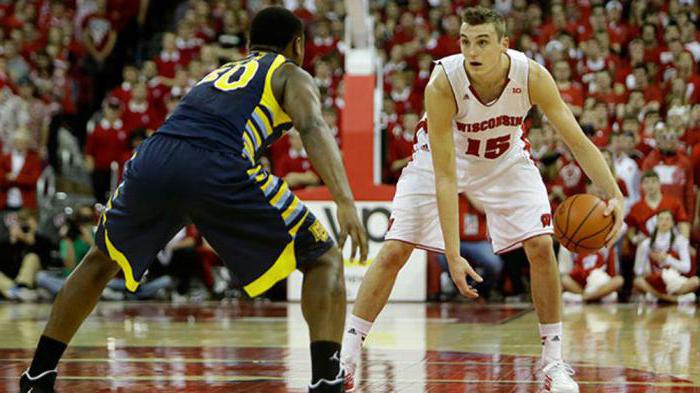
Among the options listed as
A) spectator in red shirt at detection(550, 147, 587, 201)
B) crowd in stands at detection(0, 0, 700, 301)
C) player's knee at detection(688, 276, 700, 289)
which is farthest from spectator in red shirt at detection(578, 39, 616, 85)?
player's knee at detection(688, 276, 700, 289)

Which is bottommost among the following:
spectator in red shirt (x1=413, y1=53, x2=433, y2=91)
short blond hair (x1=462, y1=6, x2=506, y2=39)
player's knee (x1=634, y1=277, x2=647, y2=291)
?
player's knee (x1=634, y1=277, x2=647, y2=291)

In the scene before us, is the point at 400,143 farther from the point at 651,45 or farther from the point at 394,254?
the point at 394,254

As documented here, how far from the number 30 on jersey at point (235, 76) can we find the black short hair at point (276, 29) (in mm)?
150

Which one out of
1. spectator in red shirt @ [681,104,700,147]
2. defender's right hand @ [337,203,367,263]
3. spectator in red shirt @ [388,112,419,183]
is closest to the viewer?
defender's right hand @ [337,203,367,263]

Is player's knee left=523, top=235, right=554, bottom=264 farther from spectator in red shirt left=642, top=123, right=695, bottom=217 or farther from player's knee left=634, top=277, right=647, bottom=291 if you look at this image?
spectator in red shirt left=642, top=123, right=695, bottom=217

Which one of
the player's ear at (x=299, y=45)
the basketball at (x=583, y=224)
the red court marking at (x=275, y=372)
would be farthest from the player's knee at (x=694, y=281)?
the player's ear at (x=299, y=45)

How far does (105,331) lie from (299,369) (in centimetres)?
301

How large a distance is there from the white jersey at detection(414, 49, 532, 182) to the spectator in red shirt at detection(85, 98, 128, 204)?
29.1 feet

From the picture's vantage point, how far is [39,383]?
4824mm

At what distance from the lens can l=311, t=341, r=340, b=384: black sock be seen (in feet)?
14.4

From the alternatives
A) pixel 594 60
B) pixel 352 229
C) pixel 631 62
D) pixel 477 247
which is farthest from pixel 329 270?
pixel 631 62

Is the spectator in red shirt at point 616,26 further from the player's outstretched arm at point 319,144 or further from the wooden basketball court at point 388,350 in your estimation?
the player's outstretched arm at point 319,144

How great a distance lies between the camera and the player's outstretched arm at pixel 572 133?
5480 mm

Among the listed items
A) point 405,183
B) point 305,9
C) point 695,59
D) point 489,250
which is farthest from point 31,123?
point 405,183
